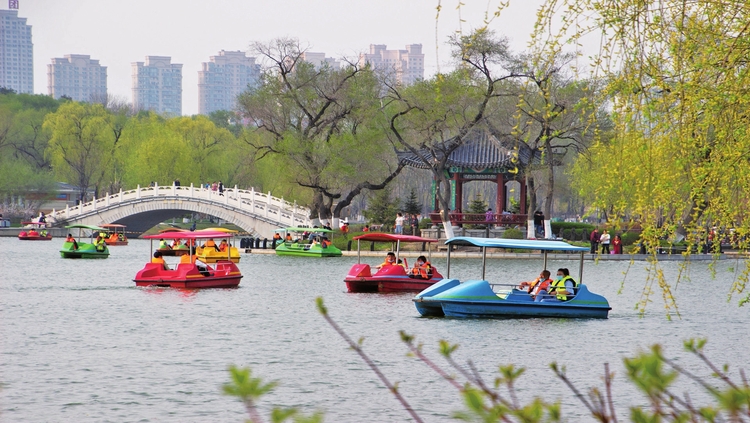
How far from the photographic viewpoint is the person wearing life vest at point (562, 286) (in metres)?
23.3

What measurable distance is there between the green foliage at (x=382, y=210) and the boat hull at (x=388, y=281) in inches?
963

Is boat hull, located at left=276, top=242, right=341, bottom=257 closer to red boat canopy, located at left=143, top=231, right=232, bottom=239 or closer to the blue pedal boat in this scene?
red boat canopy, located at left=143, top=231, right=232, bottom=239

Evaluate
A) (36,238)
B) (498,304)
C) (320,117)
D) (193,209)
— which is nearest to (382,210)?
(320,117)

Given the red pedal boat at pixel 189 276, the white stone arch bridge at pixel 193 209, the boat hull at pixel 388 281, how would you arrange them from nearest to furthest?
the boat hull at pixel 388 281 → the red pedal boat at pixel 189 276 → the white stone arch bridge at pixel 193 209

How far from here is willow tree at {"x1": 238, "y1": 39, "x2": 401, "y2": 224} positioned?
164 feet

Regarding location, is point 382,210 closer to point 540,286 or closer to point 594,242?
point 594,242

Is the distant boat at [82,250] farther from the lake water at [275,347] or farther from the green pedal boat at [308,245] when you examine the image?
the lake water at [275,347]

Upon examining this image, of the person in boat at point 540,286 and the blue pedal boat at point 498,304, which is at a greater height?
the person in boat at point 540,286

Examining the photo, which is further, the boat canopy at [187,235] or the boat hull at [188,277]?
the boat canopy at [187,235]

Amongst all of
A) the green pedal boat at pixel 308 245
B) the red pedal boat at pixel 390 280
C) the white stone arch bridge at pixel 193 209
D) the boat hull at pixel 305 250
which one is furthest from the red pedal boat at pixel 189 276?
the white stone arch bridge at pixel 193 209

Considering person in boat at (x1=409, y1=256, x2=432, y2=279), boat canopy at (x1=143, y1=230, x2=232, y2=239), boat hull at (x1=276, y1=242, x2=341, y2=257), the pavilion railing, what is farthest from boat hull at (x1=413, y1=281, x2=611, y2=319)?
the pavilion railing

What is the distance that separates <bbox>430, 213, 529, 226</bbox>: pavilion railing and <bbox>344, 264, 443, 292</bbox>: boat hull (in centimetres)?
1970

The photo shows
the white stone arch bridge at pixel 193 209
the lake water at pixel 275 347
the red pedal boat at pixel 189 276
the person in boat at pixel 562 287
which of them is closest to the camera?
the lake water at pixel 275 347

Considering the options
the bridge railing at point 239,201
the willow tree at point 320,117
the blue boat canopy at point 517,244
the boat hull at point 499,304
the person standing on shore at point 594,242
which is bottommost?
the boat hull at point 499,304
